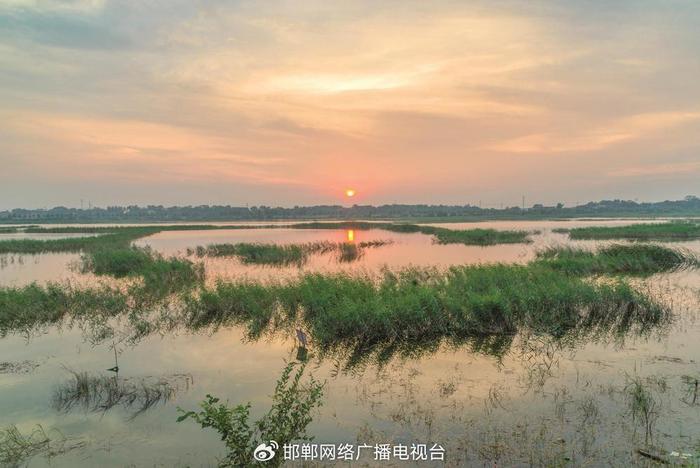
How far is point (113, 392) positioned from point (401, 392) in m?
6.30

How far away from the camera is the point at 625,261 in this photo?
25969 mm

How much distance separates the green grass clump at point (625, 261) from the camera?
80.0ft

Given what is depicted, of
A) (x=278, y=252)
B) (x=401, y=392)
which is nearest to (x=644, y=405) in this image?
(x=401, y=392)

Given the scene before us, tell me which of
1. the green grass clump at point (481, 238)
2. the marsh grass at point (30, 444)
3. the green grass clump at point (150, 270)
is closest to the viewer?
the marsh grass at point (30, 444)

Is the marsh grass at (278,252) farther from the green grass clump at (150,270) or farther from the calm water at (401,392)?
the calm water at (401,392)

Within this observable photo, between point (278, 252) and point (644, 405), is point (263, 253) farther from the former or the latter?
point (644, 405)

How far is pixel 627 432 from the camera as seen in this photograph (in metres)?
7.44

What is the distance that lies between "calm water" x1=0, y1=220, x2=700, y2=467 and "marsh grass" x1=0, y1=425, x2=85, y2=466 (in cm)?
19

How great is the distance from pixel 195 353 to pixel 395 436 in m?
7.20

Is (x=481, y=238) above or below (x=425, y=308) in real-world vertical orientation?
above

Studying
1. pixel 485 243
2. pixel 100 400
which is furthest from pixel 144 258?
pixel 485 243

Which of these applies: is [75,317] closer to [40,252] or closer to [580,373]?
[580,373]

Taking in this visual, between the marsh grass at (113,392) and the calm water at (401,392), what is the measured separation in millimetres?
149

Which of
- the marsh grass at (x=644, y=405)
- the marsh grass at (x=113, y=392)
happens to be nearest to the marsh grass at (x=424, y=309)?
the marsh grass at (x=644, y=405)
